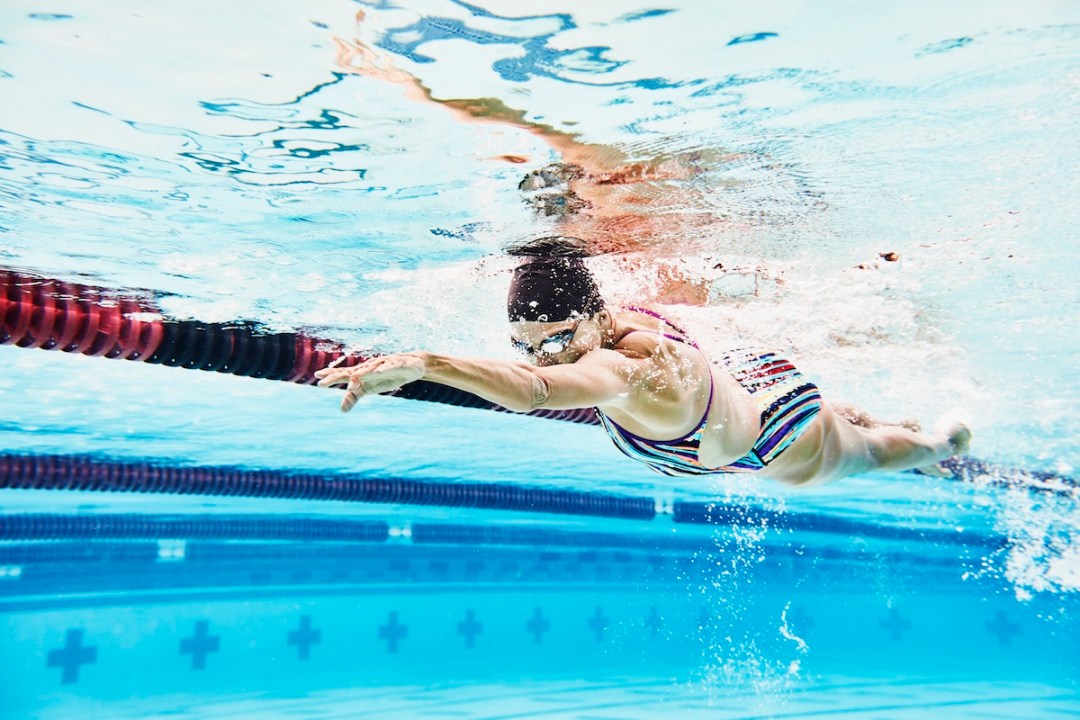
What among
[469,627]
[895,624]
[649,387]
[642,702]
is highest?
[649,387]

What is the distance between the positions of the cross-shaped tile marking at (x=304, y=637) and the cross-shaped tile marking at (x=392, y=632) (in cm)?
122

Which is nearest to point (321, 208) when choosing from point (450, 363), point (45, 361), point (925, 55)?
point (450, 363)

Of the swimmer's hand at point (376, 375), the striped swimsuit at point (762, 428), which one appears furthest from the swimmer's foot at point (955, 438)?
the swimmer's hand at point (376, 375)

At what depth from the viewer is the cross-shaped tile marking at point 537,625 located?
51.4 ft

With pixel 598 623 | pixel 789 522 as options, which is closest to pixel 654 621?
pixel 598 623

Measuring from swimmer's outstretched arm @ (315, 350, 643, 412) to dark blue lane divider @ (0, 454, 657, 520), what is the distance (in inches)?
364

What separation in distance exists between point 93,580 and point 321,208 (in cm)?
1067

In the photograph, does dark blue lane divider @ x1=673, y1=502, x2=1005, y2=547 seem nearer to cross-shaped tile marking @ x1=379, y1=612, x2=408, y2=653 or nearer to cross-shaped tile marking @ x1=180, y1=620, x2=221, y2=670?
cross-shaped tile marking @ x1=379, y1=612, x2=408, y2=653

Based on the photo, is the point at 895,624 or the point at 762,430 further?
the point at 895,624

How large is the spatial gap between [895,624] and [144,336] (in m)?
20.9

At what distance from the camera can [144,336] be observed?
5.04 metres

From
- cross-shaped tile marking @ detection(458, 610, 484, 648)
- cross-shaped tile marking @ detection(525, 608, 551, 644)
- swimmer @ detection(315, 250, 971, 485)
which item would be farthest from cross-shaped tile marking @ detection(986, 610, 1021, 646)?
swimmer @ detection(315, 250, 971, 485)

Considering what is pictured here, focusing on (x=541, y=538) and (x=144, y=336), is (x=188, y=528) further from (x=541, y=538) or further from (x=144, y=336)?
(x=144, y=336)

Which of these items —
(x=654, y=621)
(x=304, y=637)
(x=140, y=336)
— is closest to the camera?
(x=140, y=336)
